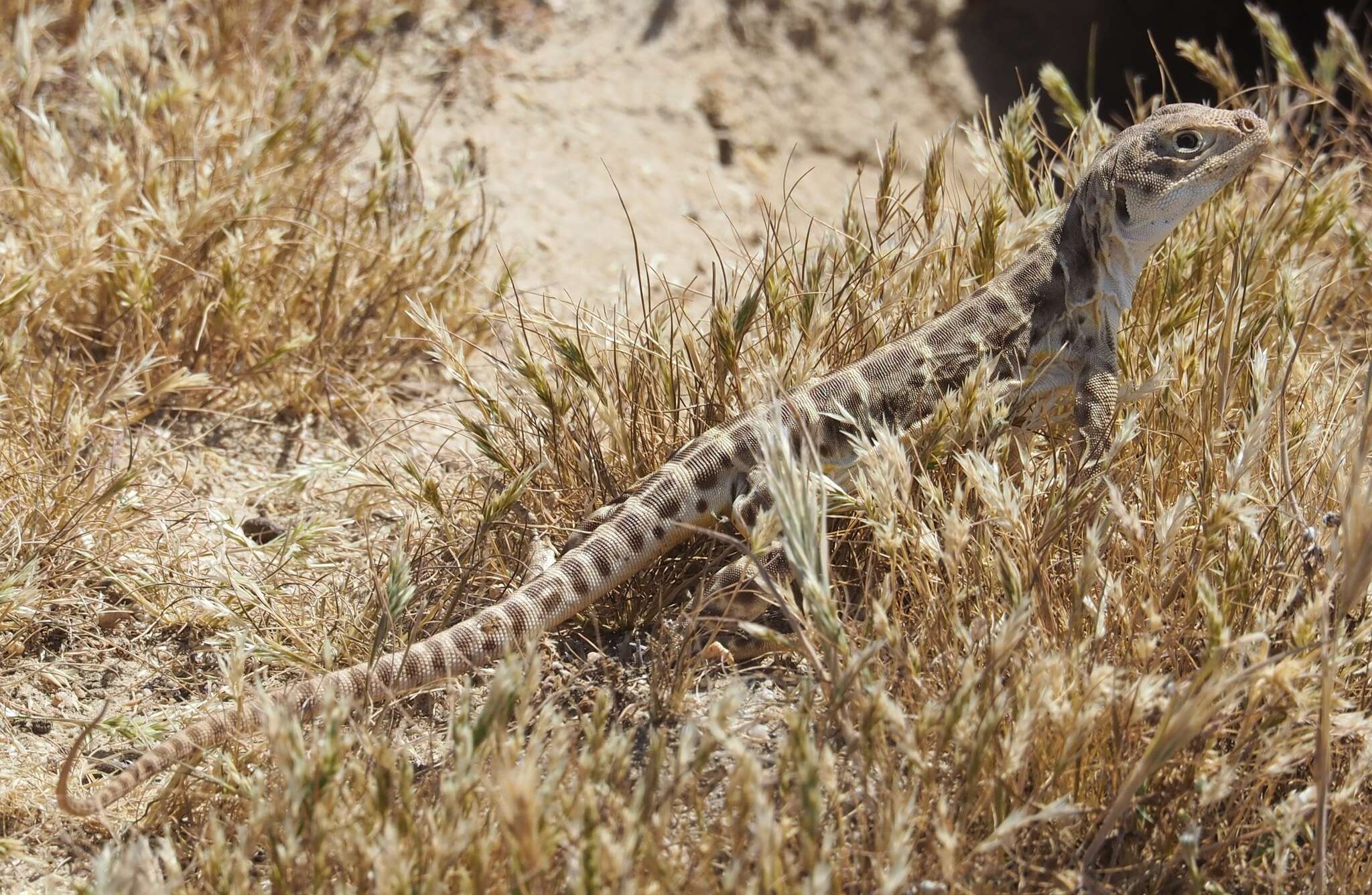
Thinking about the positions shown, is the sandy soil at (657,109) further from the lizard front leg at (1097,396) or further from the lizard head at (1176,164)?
the lizard front leg at (1097,396)

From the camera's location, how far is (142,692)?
129 inches

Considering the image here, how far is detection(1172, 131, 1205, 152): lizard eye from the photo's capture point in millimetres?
3699

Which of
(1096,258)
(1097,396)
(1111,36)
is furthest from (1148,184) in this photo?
(1111,36)

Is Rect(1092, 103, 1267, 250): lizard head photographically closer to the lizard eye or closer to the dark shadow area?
the lizard eye

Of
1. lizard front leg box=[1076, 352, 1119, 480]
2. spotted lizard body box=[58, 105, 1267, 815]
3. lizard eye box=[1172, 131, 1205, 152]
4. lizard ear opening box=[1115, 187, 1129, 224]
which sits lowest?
lizard front leg box=[1076, 352, 1119, 480]

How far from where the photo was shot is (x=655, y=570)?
3.48 meters

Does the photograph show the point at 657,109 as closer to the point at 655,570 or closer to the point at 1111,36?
the point at 1111,36

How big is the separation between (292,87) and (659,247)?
1.80 m

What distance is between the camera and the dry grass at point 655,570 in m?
2.27

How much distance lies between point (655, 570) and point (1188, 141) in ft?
6.47

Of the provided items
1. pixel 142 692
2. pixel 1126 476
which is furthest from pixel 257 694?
pixel 1126 476

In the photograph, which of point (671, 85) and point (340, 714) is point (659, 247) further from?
point (340, 714)

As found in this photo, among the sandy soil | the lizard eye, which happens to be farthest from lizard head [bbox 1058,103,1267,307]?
the sandy soil

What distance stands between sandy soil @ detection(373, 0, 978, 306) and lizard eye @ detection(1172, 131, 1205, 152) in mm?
2014
